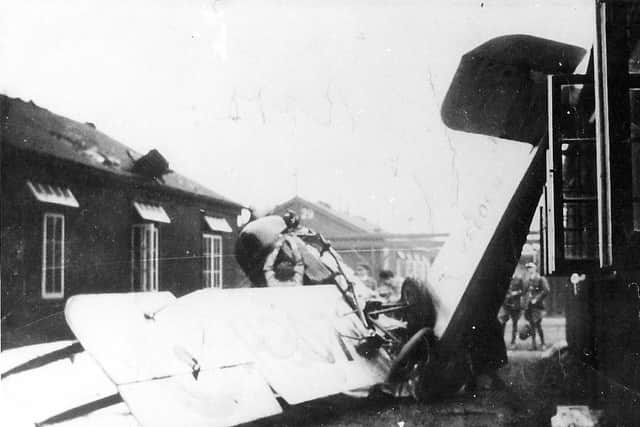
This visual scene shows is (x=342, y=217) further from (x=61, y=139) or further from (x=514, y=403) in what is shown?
(x=61, y=139)

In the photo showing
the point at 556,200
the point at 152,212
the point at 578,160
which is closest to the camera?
the point at 556,200

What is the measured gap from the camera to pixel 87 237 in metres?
3.09

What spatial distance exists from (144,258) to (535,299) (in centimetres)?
226

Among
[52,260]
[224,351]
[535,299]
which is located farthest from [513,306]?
[52,260]

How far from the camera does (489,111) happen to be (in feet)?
10.7

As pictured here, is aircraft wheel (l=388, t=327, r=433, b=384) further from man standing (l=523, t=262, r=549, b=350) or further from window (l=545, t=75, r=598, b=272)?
window (l=545, t=75, r=598, b=272)

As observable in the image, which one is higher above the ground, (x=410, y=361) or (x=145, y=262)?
(x=145, y=262)

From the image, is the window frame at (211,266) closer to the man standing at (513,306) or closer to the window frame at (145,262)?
the window frame at (145,262)

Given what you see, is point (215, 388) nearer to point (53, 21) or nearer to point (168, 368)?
point (168, 368)

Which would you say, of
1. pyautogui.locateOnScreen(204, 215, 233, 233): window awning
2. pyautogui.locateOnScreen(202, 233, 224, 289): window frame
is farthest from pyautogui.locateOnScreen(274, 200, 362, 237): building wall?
pyautogui.locateOnScreen(202, 233, 224, 289): window frame

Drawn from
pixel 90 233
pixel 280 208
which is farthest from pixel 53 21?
pixel 280 208

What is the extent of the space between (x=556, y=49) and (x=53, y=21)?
294 cm

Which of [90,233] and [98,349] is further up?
[90,233]

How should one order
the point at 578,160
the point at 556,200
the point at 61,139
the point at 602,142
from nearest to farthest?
the point at 602,142 < the point at 556,200 < the point at 578,160 < the point at 61,139
